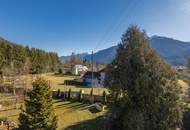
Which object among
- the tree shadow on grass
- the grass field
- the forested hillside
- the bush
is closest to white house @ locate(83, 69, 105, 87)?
the forested hillside

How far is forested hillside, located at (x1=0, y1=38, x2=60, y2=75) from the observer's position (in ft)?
253

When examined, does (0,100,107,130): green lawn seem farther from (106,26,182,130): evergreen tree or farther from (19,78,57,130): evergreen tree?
(106,26,182,130): evergreen tree

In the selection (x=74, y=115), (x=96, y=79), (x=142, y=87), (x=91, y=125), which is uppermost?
(x=96, y=79)

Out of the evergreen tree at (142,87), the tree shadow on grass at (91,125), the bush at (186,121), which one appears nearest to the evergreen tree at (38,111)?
the tree shadow on grass at (91,125)

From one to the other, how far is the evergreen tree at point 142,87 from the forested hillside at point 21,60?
5044cm

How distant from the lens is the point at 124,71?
25547mm

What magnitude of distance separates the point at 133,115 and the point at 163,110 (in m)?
2.73

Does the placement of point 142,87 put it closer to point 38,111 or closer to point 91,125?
point 91,125

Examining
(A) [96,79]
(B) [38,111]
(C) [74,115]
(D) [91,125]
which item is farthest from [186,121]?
(A) [96,79]

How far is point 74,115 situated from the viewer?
116 ft

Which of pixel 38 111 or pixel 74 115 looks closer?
pixel 38 111

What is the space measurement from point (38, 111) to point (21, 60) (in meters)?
69.3

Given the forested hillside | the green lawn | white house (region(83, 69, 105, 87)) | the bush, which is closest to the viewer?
the green lawn

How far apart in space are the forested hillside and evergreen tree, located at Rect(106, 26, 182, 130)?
165ft
